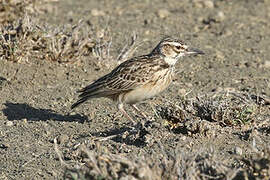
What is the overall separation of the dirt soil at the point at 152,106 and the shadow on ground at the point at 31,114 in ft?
0.04

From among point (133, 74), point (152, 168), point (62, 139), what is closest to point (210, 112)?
point (133, 74)

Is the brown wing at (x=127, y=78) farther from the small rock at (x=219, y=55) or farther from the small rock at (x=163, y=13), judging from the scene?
the small rock at (x=163, y=13)

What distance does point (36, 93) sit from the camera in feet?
27.8

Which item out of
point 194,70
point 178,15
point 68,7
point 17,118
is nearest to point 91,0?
point 68,7

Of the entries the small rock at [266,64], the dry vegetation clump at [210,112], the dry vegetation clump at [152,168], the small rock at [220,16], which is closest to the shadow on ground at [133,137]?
the dry vegetation clump at [210,112]

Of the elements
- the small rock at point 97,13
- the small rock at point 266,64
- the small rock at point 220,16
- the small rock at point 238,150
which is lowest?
the small rock at point 266,64

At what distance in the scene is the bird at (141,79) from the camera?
23.7 feet

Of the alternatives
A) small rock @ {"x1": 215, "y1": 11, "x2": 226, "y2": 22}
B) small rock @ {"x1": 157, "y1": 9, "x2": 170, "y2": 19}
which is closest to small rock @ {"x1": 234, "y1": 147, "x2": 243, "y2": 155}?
small rock @ {"x1": 215, "y1": 11, "x2": 226, "y2": 22}

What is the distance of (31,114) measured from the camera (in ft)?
25.8

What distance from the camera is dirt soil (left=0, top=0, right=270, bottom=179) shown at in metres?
4.80

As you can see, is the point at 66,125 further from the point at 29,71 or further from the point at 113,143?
the point at 29,71

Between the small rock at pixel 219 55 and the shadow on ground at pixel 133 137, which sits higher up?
the shadow on ground at pixel 133 137

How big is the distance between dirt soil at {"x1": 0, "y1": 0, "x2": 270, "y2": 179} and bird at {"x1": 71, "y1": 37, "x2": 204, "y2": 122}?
26 centimetres

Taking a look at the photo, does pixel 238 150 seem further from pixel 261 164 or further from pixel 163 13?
pixel 163 13
